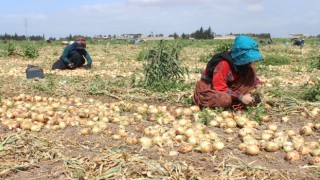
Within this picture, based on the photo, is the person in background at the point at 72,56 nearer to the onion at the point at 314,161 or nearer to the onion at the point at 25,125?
the onion at the point at 25,125

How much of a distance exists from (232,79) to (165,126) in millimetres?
1087

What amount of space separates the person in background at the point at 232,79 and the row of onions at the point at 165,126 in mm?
216

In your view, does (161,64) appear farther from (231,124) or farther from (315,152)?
(315,152)

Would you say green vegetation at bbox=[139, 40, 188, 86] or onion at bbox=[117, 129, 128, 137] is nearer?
onion at bbox=[117, 129, 128, 137]

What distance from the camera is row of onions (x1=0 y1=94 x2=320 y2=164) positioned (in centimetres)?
280

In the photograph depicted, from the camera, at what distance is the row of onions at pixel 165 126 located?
2805 millimetres

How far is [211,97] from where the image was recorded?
4113 mm

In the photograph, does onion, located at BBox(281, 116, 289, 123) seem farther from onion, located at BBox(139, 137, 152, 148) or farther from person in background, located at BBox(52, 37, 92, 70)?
person in background, located at BBox(52, 37, 92, 70)

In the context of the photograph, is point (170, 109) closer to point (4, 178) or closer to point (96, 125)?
point (96, 125)

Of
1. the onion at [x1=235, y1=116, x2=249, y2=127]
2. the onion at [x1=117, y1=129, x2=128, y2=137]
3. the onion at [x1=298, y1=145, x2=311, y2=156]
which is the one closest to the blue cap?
the onion at [x1=235, y1=116, x2=249, y2=127]

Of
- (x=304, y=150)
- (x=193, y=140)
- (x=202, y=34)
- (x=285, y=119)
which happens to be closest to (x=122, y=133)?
(x=193, y=140)

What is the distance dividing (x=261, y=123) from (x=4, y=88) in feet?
13.6

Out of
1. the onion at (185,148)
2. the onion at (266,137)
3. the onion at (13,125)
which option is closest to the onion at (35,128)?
the onion at (13,125)

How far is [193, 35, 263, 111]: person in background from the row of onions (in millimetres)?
216
